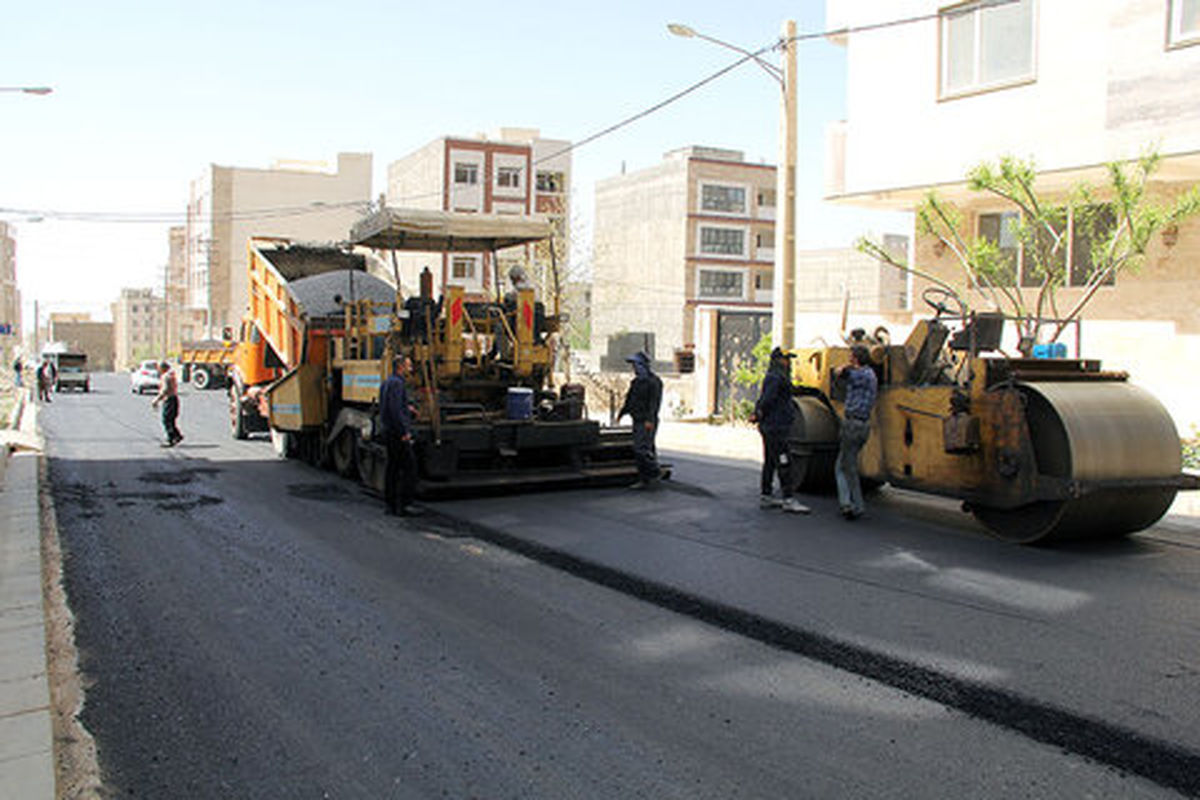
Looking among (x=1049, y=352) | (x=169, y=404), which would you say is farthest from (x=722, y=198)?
(x=1049, y=352)

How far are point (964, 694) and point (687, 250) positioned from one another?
57779 mm

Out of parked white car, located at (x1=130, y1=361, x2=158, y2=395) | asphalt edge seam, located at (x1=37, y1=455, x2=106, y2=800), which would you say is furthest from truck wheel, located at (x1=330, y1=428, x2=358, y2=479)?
parked white car, located at (x1=130, y1=361, x2=158, y2=395)

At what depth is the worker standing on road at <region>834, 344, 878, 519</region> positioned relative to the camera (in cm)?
955

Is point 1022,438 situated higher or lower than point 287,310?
lower

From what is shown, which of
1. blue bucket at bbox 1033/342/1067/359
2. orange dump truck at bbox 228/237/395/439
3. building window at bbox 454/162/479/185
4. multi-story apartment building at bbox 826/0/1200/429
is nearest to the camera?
blue bucket at bbox 1033/342/1067/359

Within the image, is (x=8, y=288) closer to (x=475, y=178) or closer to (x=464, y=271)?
(x=475, y=178)

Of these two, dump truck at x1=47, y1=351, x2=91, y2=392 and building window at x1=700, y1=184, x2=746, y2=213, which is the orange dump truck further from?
building window at x1=700, y1=184, x2=746, y2=213

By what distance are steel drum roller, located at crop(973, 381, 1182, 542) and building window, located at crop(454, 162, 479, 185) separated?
2184 inches

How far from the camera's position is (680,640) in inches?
228

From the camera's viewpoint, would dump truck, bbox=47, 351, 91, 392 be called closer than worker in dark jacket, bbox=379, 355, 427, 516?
No

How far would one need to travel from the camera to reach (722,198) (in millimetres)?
62656

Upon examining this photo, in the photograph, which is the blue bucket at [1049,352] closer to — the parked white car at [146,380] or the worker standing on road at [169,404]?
the worker standing on road at [169,404]

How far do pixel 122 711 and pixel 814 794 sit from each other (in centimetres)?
310

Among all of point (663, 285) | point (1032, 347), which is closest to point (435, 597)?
point (1032, 347)
